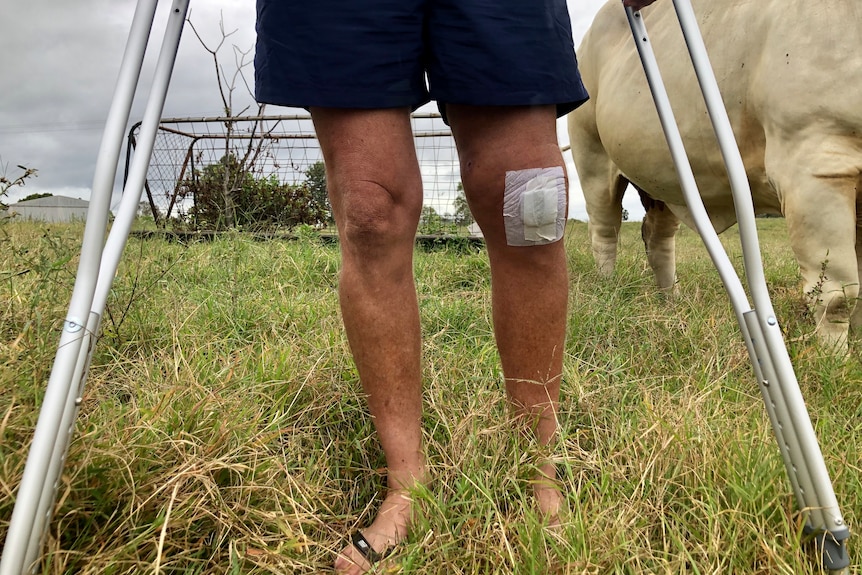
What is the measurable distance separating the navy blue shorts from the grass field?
0.69 meters

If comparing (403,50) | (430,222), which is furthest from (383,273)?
(430,222)

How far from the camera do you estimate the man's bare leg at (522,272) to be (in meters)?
1.21

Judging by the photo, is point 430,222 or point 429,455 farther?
point 430,222

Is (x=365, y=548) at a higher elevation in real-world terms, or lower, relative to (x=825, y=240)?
lower

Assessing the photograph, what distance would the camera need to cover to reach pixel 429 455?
1.39 meters

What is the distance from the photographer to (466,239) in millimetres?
4949

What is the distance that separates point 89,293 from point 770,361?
1.11m

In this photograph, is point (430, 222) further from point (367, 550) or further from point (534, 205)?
point (367, 550)

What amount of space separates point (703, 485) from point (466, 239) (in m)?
3.86

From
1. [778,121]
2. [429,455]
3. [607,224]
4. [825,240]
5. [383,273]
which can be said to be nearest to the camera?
[383,273]

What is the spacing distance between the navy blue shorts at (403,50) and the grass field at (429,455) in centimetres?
69

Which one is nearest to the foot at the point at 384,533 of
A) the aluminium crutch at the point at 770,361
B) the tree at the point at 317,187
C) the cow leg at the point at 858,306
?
the aluminium crutch at the point at 770,361

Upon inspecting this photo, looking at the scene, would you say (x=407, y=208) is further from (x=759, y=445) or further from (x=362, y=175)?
(x=759, y=445)

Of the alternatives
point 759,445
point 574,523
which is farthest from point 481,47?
point 759,445
